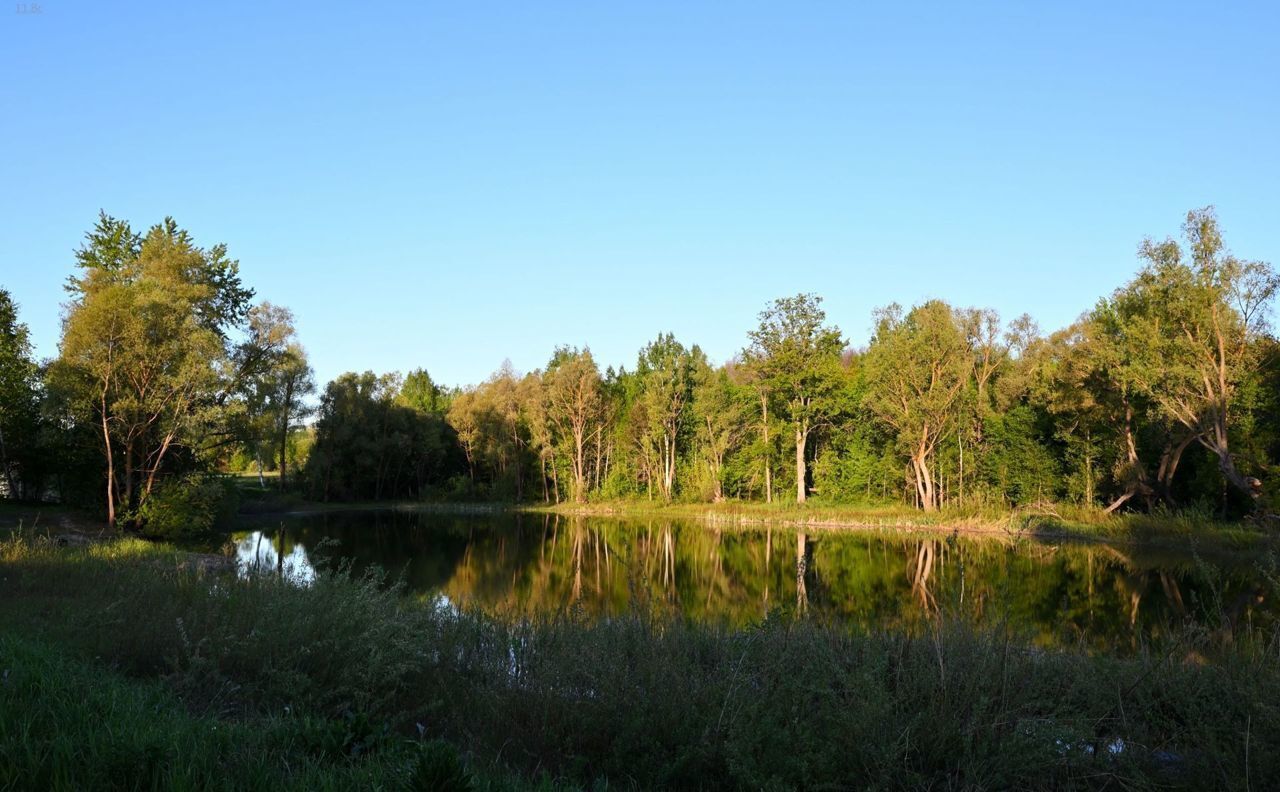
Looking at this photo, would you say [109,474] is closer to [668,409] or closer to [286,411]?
[286,411]

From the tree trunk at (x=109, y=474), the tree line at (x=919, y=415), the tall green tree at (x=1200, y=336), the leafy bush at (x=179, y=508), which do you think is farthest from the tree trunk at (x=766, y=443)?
the tree trunk at (x=109, y=474)

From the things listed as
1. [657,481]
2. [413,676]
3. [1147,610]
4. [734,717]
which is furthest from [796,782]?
[657,481]

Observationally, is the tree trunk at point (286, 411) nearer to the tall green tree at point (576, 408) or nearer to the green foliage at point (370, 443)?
the green foliage at point (370, 443)

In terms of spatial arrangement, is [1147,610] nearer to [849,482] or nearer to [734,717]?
[734,717]

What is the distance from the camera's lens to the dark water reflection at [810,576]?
40.1 ft

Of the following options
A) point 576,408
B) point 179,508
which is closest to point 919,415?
point 576,408

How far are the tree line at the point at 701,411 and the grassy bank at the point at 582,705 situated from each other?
66.0 ft

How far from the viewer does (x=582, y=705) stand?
19.7 feet

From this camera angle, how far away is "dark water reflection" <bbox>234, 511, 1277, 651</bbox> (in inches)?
482

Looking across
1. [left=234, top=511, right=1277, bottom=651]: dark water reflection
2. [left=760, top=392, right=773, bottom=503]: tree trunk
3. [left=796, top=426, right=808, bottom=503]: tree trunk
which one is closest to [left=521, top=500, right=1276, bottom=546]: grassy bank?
[left=796, top=426, right=808, bottom=503]: tree trunk

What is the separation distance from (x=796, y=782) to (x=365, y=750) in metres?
2.74

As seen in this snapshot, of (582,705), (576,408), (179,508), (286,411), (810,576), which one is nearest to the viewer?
(582,705)

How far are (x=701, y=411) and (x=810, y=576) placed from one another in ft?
107

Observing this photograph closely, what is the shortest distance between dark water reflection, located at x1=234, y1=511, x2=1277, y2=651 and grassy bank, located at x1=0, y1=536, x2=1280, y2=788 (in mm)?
804
